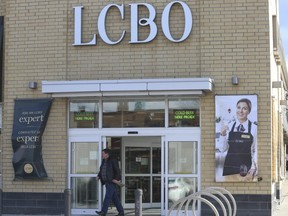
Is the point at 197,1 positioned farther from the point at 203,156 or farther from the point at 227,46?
the point at 203,156

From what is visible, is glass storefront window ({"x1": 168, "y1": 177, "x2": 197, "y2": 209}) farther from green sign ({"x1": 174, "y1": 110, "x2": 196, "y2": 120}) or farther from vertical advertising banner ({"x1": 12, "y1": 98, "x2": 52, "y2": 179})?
vertical advertising banner ({"x1": 12, "y1": 98, "x2": 52, "y2": 179})

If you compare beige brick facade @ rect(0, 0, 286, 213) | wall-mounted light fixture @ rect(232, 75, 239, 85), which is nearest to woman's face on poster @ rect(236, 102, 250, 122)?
beige brick facade @ rect(0, 0, 286, 213)

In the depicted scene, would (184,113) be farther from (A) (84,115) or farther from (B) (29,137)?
(B) (29,137)

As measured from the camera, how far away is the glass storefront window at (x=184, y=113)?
13.4 m

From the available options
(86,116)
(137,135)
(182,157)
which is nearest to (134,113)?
(137,135)

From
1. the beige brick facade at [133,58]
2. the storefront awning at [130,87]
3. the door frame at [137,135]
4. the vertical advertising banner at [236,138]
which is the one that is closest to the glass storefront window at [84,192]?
the door frame at [137,135]

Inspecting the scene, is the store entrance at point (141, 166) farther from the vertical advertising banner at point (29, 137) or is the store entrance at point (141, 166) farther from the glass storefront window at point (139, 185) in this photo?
the vertical advertising banner at point (29, 137)

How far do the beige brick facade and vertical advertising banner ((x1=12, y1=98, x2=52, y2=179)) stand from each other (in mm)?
179

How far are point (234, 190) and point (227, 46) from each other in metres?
3.42

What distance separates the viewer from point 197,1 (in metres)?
13.5

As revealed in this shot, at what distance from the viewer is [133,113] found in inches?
545

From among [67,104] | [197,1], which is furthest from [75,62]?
[197,1]

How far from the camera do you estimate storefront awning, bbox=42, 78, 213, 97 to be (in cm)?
1265

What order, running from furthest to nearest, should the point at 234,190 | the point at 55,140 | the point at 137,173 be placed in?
the point at 137,173, the point at 55,140, the point at 234,190
